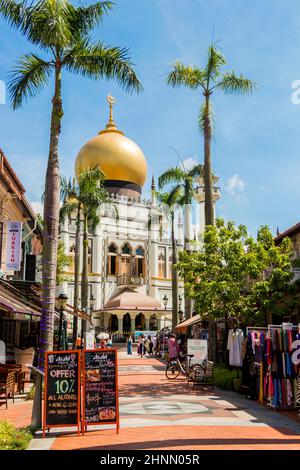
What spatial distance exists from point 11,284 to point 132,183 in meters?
36.1

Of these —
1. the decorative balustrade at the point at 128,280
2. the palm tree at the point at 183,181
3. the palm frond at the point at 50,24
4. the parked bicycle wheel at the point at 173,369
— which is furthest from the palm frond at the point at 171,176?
the decorative balustrade at the point at 128,280

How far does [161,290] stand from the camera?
52.7 m

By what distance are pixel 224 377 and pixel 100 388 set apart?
8.37m

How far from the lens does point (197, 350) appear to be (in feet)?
57.3

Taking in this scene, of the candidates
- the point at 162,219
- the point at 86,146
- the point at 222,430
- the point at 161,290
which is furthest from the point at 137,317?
the point at 222,430

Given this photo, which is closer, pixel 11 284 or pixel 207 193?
pixel 11 284

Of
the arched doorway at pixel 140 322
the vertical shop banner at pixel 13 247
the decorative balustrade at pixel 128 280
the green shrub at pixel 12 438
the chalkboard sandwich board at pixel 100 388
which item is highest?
the decorative balustrade at pixel 128 280

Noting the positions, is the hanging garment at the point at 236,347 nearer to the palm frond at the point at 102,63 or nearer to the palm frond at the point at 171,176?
the palm frond at the point at 102,63

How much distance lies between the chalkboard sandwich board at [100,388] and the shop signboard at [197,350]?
841cm

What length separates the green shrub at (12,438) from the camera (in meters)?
7.29

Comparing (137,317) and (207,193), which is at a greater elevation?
(207,193)

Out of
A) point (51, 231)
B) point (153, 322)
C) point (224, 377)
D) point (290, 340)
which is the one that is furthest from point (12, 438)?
point (153, 322)
